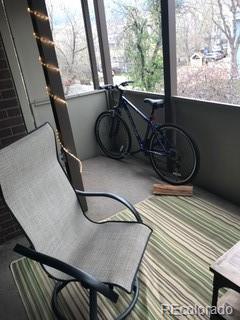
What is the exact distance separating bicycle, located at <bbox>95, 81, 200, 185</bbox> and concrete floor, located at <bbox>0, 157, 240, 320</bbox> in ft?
0.58

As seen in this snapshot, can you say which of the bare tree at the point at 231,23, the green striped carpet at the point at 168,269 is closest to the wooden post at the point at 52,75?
the green striped carpet at the point at 168,269

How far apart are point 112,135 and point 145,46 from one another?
124 cm

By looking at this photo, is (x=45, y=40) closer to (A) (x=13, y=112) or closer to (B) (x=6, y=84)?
(B) (x=6, y=84)

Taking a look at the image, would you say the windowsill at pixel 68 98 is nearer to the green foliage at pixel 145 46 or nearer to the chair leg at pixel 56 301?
the green foliage at pixel 145 46

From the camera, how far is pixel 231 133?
88.2 inches

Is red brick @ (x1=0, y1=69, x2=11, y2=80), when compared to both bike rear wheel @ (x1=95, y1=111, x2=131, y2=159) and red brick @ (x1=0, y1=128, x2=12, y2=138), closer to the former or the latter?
red brick @ (x1=0, y1=128, x2=12, y2=138)

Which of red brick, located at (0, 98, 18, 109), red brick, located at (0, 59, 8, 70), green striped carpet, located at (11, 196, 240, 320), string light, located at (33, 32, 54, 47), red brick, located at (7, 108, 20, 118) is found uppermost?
string light, located at (33, 32, 54, 47)

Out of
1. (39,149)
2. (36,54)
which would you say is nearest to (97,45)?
(36,54)

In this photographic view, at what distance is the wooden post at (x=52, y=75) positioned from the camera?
5.93 feet

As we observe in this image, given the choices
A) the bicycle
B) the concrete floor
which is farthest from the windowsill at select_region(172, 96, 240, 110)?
the concrete floor

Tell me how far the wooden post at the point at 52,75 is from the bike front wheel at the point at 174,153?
1.00 m

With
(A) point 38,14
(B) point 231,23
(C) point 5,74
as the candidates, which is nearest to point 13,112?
(C) point 5,74

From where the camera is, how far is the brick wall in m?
1.93

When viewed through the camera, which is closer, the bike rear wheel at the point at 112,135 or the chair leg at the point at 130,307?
the chair leg at the point at 130,307
